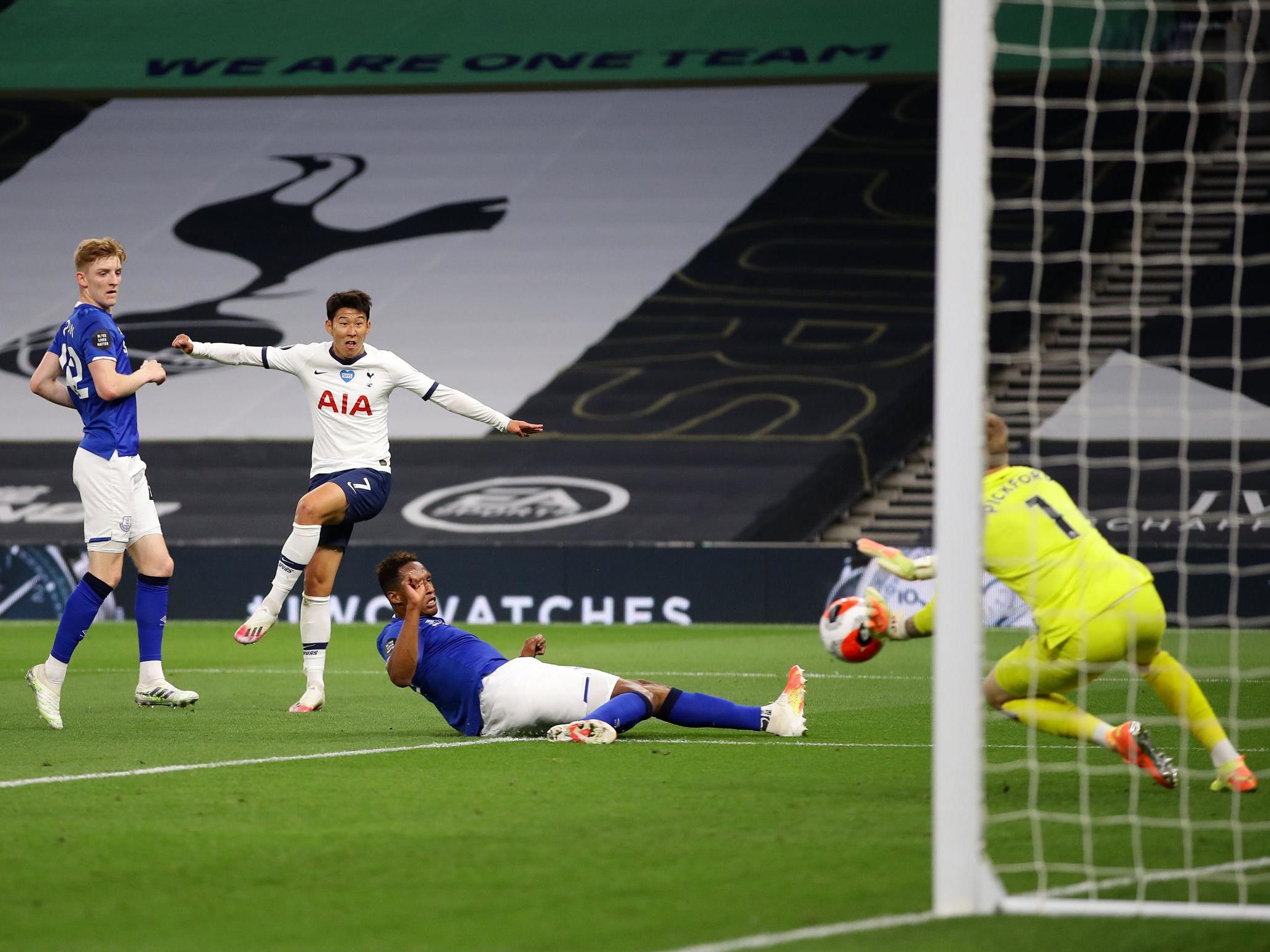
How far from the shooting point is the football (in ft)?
21.2

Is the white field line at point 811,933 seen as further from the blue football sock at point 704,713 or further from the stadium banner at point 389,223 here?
the stadium banner at point 389,223

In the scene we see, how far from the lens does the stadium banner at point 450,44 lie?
26.3 m

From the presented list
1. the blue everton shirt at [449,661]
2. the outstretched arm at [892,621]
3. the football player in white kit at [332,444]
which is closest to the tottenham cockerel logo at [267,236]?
the football player in white kit at [332,444]

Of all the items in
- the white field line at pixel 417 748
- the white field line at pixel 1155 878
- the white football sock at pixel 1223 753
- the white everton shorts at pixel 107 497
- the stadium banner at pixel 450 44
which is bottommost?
the white field line at pixel 417 748

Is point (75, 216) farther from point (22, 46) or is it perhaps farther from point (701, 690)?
point (701, 690)

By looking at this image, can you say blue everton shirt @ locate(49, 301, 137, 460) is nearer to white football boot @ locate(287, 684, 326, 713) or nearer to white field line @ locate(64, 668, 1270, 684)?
white football boot @ locate(287, 684, 326, 713)

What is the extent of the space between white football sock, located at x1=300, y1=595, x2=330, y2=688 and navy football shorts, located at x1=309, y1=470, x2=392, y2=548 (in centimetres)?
33

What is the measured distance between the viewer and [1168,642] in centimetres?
1529

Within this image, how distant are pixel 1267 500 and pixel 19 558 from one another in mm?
13671

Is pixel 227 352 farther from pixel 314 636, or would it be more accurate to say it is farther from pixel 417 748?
pixel 417 748

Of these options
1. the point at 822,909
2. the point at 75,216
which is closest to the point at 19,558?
the point at 75,216

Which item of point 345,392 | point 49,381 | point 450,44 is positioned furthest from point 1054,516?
point 450,44

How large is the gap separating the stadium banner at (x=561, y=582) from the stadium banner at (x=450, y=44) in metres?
10.7

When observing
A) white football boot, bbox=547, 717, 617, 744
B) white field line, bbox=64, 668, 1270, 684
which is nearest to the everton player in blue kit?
white football boot, bbox=547, 717, 617, 744
